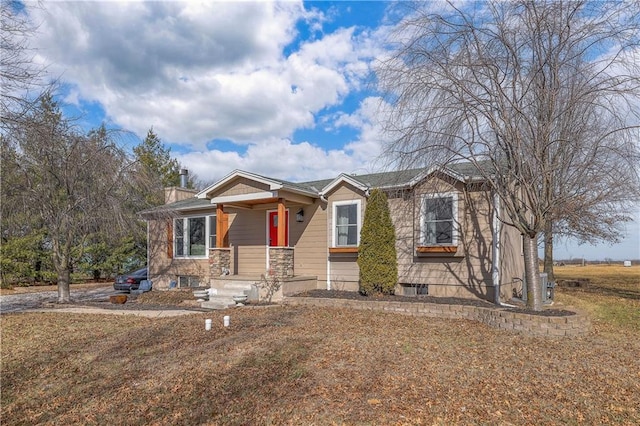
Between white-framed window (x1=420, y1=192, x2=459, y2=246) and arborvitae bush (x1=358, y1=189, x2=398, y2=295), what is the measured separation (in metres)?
0.91

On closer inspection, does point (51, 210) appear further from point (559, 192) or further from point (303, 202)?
point (559, 192)

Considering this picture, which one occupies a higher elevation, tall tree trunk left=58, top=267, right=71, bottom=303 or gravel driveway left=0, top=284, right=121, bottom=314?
tall tree trunk left=58, top=267, right=71, bottom=303

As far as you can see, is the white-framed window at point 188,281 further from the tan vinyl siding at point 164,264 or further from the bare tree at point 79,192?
the bare tree at point 79,192

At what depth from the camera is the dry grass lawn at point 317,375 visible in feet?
13.0

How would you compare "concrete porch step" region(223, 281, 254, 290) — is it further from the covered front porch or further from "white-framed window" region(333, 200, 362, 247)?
"white-framed window" region(333, 200, 362, 247)

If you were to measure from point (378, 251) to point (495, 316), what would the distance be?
11.7ft

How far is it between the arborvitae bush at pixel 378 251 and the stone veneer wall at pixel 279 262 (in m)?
2.24

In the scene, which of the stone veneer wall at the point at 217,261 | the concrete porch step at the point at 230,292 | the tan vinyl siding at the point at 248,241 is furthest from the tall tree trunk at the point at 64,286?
the tan vinyl siding at the point at 248,241

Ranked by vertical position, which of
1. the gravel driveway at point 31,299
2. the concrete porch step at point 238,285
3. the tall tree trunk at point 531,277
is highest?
the tall tree trunk at point 531,277

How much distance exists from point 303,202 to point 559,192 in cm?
680

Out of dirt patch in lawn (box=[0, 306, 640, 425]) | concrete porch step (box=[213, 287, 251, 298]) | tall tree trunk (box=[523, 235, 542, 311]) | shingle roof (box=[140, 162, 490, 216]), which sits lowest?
dirt patch in lawn (box=[0, 306, 640, 425])

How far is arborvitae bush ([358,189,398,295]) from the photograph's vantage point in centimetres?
1055

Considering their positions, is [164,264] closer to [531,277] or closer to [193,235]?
[193,235]

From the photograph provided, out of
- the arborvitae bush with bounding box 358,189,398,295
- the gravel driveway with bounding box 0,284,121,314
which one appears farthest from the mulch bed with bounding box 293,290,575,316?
the gravel driveway with bounding box 0,284,121,314
